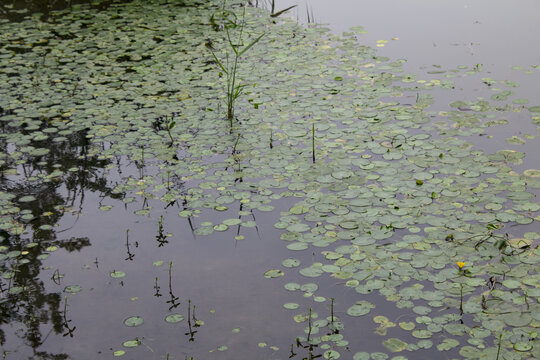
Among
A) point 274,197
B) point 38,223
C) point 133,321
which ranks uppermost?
point 274,197

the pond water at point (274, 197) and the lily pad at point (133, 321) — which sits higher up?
the pond water at point (274, 197)

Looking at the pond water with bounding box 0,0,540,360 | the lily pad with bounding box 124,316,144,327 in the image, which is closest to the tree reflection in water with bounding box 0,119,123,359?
the pond water with bounding box 0,0,540,360

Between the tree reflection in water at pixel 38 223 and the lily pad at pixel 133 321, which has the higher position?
the tree reflection in water at pixel 38 223

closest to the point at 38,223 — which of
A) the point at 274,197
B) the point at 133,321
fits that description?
the point at 133,321

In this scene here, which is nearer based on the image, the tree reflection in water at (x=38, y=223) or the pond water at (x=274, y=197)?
the pond water at (x=274, y=197)

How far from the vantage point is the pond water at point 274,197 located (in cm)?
283

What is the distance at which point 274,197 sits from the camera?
3.76 meters

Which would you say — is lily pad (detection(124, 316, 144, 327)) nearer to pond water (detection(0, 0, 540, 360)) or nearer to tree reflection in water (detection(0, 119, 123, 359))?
pond water (detection(0, 0, 540, 360))

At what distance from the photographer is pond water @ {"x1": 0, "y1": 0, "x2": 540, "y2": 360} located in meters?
2.83

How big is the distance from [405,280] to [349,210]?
0.66 meters

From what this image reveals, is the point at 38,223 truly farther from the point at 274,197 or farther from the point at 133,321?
the point at 274,197

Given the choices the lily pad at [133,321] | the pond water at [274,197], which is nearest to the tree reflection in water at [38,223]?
the pond water at [274,197]

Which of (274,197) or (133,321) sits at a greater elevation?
(274,197)

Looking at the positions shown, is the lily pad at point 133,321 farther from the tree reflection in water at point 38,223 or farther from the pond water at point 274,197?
the tree reflection in water at point 38,223
